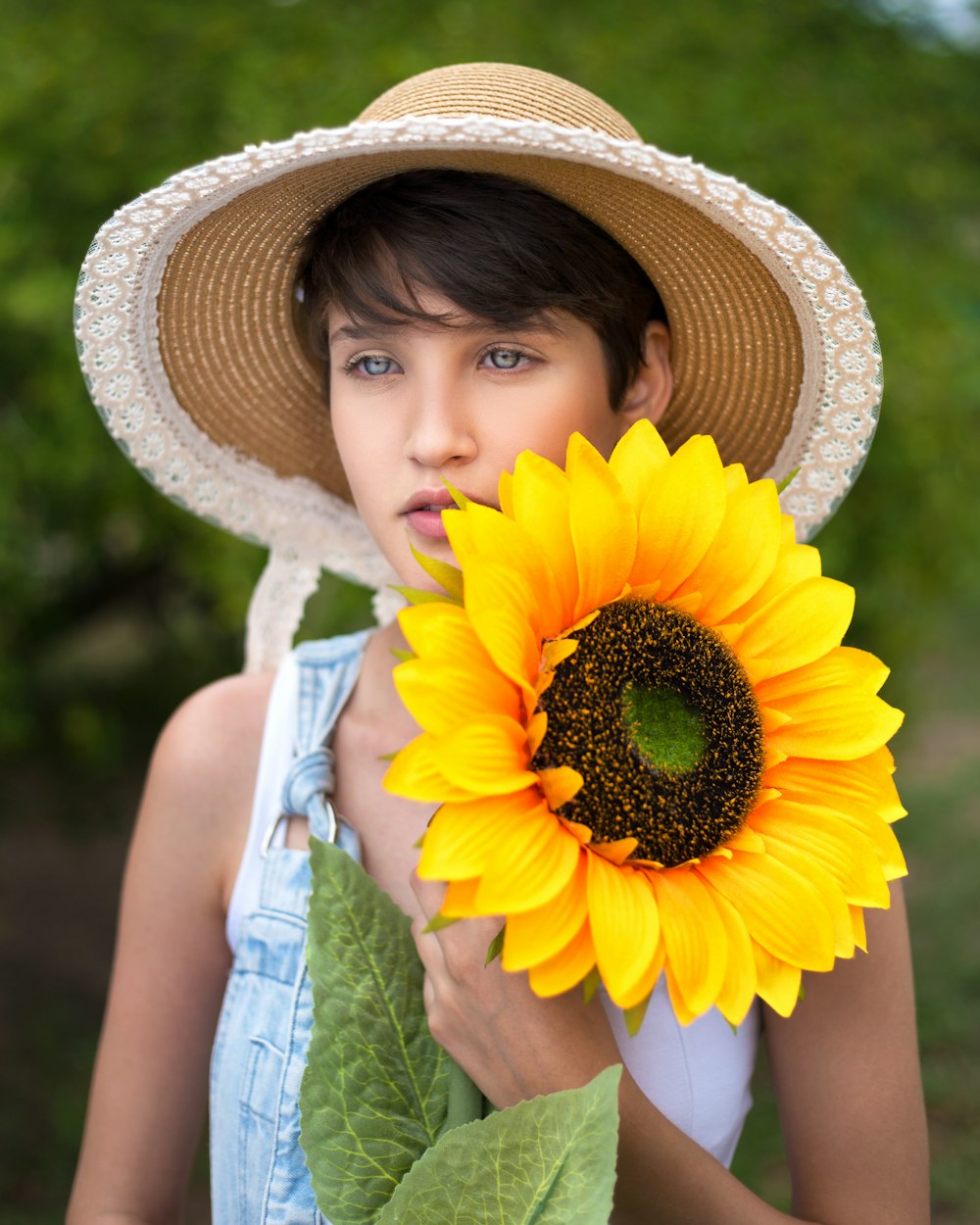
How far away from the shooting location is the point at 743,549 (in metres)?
1.12

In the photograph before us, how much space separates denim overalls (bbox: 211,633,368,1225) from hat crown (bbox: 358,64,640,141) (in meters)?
0.85

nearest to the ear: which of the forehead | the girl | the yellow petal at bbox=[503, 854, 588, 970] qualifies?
the girl

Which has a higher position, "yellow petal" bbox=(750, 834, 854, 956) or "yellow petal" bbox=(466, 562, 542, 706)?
"yellow petal" bbox=(466, 562, 542, 706)

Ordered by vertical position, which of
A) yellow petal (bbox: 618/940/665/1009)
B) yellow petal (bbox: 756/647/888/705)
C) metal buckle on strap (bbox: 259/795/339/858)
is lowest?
metal buckle on strap (bbox: 259/795/339/858)

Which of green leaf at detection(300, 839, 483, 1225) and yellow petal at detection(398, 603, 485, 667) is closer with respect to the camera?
yellow petal at detection(398, 603, 485, 667)

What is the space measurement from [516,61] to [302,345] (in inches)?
59.9

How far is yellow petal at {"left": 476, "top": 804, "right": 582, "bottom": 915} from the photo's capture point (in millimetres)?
932

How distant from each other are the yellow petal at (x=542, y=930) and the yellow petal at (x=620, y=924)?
2 cm

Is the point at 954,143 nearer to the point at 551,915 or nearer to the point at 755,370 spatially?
the point at 755,370

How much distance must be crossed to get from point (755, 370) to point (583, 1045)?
969mm

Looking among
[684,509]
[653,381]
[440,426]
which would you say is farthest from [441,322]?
[684,509]

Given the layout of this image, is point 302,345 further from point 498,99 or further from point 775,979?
point 775,979

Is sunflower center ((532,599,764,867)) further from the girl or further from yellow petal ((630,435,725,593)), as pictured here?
the girl

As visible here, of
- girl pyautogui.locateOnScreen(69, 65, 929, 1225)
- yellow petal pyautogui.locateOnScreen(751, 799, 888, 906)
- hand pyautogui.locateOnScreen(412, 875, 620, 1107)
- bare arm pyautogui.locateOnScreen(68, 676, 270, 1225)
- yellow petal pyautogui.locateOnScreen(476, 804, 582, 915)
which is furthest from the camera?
bare arm pyautogui.locateOnScreen(68, 676, 270, 1225)
